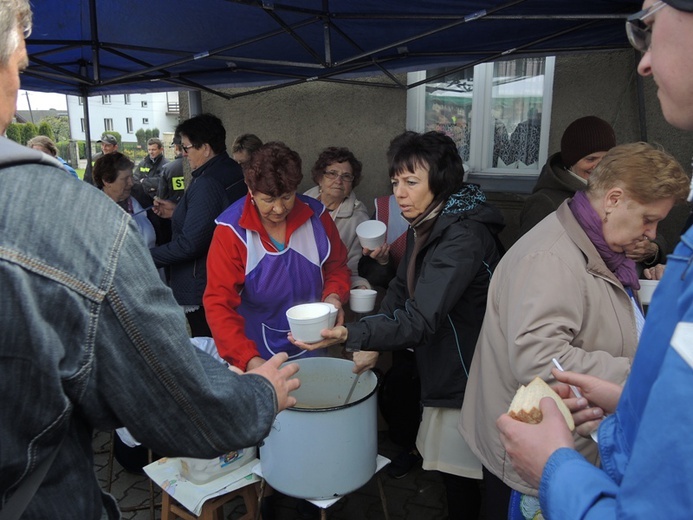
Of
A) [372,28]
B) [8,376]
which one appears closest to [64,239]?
[8,376]

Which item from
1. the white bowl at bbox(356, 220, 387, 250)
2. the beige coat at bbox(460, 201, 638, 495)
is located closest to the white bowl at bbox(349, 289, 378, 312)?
the white bowl at bbox(356, 220, 387, 250)

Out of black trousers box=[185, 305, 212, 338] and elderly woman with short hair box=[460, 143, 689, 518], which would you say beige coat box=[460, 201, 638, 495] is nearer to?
elderly woman with short hair box=[460, 143, 689, 518]

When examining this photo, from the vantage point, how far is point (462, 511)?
2.57 m

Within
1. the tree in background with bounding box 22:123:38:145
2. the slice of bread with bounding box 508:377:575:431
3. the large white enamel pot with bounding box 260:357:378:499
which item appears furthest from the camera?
the tree in background with bounding box 22:123:38:145

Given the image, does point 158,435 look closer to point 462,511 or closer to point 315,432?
point 315,432

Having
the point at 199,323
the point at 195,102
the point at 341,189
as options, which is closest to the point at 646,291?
the point at 341,189

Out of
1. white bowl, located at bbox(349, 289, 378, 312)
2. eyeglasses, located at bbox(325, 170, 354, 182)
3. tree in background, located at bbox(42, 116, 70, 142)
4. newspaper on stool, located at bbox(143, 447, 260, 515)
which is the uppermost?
tree in background, located at bbox(42, 116, 70, 142)

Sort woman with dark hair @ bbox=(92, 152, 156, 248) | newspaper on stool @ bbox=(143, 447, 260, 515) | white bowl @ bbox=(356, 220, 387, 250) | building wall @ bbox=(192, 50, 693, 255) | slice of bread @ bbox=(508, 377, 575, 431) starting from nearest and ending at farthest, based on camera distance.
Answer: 1. slice of bread @ bbox=(508, 377, 575, 431)
2. newspaper on stool @ bbox=(143, 447, 260, 515)
3. white bowl @ bbox=(356, 220, 387, 250)
4. building wall @ bbox=(192, 50, 693, 255)
5. woman with dark hair @ bbox=(92, 152, 156, 248)

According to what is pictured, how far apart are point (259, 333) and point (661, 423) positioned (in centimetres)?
224

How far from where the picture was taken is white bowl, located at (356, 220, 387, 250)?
3.12 meters

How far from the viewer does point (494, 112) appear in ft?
15.8

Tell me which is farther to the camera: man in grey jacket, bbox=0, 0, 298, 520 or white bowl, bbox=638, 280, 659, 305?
white bowl, bbox=638, 280, 659, 305

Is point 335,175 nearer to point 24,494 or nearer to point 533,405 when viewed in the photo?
point 533,405

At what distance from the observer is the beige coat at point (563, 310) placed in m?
1.71
